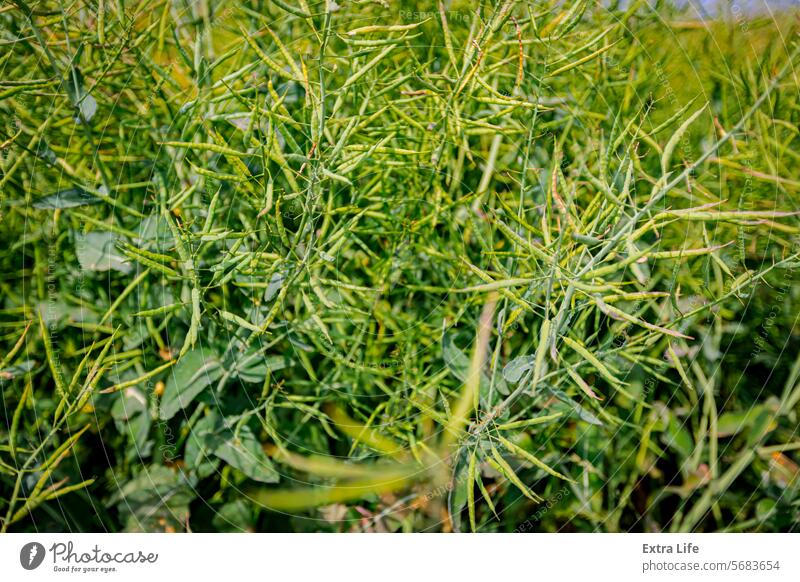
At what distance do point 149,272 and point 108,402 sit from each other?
0.36 feet

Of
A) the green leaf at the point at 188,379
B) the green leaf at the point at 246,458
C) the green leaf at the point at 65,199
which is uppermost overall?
the green leaf at the point at 65,199

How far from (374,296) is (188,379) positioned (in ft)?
0.51

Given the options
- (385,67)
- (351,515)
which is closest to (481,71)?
(385,67)

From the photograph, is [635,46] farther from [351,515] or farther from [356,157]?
[351,515]

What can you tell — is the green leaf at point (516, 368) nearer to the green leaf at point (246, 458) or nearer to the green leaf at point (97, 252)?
the green leaf at point (246, 458)

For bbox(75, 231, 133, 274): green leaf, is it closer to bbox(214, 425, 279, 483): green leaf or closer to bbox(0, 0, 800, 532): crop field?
bbox(0, 0, 800, 532): crop field

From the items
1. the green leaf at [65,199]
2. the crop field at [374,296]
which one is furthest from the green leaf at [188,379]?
the green leaf at [65,199]

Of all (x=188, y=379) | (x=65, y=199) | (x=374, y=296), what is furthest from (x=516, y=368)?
(x=65, y=199)

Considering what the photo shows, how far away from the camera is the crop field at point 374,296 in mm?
488

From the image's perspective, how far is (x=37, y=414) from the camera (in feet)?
1.70

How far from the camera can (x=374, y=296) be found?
53 cm
